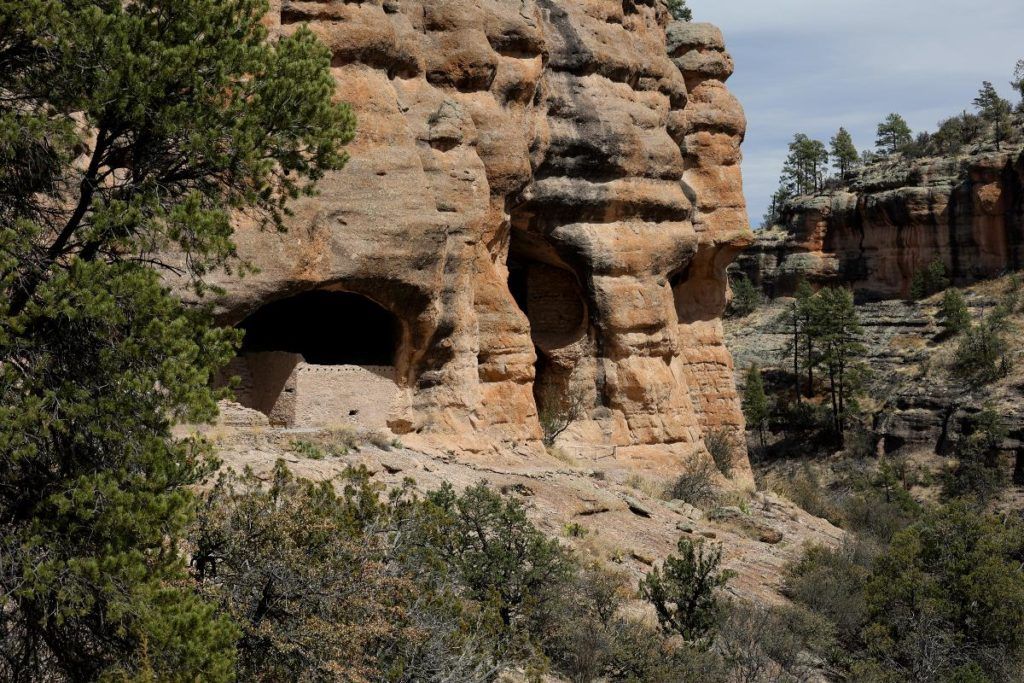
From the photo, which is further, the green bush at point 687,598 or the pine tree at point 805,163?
the pine tree at point 805,163

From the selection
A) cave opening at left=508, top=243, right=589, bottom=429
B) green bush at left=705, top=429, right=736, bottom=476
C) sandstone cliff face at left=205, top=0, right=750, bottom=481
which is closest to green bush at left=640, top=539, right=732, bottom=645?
sandstone cliff face at left=205, top=0, right=750, bottom=481

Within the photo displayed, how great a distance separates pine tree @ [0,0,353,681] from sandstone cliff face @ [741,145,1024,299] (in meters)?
54.1

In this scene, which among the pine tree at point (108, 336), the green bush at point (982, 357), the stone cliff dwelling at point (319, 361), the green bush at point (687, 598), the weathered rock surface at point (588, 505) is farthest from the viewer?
the green bush at point (982, 357)

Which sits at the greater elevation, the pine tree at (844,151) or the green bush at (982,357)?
the pine tree at (844,151)

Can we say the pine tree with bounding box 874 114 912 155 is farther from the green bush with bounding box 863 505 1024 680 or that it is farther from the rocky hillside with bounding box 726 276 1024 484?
the green bush with bounding box 863 505 1024 680

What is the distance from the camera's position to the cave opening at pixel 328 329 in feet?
75.2

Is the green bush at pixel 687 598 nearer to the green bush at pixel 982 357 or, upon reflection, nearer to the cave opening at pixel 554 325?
the cave opening at pixel 554 325

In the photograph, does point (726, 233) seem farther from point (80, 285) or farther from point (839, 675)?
point (80, 285)

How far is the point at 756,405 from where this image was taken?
1954 inches

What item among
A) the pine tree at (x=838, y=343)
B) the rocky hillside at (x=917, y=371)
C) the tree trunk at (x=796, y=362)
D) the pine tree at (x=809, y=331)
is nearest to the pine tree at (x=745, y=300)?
the rocky hillside at (x=917, y=371)

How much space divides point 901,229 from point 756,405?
18330mm

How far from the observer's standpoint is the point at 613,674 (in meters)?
14.1

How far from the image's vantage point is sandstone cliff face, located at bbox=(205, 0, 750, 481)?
20953 mm

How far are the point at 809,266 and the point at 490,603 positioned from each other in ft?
180
